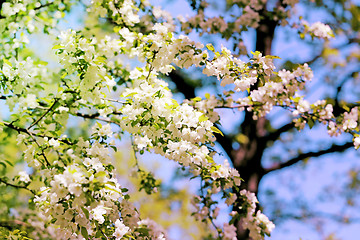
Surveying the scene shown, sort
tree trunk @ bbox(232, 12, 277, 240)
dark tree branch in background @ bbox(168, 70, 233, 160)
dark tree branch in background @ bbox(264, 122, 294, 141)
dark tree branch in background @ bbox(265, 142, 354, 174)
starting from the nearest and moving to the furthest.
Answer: dark tree branch in background @ bbox(265, 142, 354, 174)
tree trunk @ bbox(232, 12, 277, 240)
dark tree branch in background @ bbox(264, 122, 294, 141)
dark tree branch in background @ bbox(168, 70, 233, 160)

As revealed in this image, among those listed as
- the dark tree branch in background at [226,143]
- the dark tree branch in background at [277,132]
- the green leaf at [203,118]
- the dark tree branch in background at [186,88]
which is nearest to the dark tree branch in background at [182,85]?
the dark tree branch in background at [186,88]

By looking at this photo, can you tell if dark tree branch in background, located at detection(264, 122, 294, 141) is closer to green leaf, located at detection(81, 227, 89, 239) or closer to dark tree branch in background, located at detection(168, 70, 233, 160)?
dark tree branch in background, located at detection(168, 70, 233, 160)

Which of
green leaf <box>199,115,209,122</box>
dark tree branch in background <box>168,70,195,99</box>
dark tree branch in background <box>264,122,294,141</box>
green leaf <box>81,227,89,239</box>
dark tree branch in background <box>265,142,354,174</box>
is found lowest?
green leaf <box>81,227,89,239</box>

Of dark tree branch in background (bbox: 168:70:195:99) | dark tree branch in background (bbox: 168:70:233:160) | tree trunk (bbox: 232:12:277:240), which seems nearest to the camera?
tree trunk (bbox: 232:12:277:240)

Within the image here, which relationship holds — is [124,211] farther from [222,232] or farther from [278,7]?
[278,7]

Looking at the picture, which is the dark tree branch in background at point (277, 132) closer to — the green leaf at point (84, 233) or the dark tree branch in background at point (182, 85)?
the dark tree branch in background at point (182, 85)

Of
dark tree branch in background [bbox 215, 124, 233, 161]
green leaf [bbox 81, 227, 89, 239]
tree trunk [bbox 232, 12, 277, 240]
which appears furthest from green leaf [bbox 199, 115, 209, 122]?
dark tree branch in background [bbox 215, 124, 233, 161]

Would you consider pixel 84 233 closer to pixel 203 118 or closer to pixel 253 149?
pixel 203 118

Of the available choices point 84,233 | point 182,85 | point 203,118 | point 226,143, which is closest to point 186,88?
point 182,85

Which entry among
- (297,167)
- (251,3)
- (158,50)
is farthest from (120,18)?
(297,167)

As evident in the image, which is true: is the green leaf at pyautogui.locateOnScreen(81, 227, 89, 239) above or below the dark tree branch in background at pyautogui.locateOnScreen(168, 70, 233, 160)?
below

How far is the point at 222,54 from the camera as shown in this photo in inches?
96.3

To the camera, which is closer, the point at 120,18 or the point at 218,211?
the point at 120,18

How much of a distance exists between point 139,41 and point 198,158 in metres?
1.15
